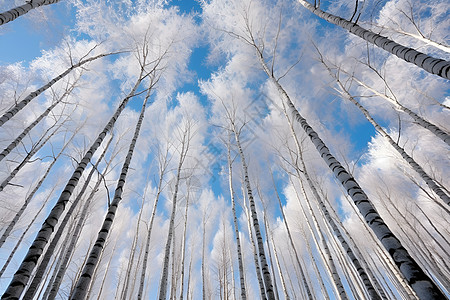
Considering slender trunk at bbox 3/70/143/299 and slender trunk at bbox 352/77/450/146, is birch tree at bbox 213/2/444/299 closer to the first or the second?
slender trunk at bbox 3/70/143/299

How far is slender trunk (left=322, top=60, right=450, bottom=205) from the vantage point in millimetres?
6007

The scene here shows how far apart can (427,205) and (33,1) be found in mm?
22764

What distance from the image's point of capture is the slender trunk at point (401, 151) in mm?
6007

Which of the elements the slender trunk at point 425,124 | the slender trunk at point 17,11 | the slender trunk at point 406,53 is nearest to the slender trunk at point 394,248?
the slender trunk at point 406,53

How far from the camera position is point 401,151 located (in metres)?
6.60

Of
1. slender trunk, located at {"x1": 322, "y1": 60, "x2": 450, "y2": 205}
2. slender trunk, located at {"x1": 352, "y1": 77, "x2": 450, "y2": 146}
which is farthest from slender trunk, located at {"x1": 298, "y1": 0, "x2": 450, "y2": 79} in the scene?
slender trunk, located at {"x1": 322, "y1": 60, "x2": 450, "y2": 205}

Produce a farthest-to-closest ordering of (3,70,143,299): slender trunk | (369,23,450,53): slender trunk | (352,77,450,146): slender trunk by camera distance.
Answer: (369,23,450,53): slender trunk
(352,77,450,146): slender trunk
(3,70,143,299): slender trunk

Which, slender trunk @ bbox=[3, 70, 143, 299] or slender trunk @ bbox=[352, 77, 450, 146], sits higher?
slender trunk @ bbox=[352, 77, 450, 146]

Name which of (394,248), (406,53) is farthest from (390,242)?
(406,53)

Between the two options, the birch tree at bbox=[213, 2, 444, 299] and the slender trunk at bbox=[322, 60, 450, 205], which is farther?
the slender trunk at bbox=[322, 60, 450, 205]

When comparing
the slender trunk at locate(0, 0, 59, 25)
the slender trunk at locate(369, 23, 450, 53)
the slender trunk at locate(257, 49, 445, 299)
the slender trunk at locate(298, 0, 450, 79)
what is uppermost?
the slender trunk at locate(369, 23, 450, 53)

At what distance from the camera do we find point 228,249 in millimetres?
16828

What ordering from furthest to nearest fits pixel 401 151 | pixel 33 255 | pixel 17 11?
pixel 401 151, pixel 17 11, pixel 33 255

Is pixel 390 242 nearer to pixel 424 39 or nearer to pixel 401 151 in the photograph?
pixel 401 151
